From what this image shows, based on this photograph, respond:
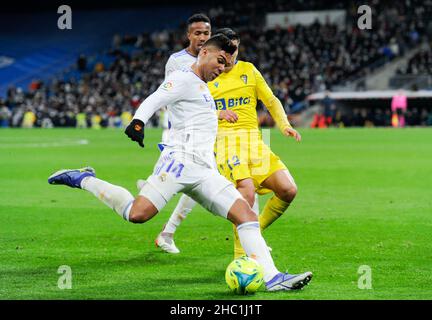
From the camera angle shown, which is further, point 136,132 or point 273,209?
point 273,209

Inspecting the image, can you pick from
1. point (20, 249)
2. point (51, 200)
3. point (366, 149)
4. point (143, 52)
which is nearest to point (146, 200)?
point (20, 249)

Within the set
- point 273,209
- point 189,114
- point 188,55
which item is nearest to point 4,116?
point 188,55

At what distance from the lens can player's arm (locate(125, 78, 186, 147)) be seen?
7.21 metres

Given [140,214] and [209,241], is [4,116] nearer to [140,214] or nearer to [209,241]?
[209,241]

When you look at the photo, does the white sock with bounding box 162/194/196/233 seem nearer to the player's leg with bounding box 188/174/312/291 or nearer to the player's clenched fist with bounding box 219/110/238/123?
the player's clenched fist with bounding box 219/110/238/123

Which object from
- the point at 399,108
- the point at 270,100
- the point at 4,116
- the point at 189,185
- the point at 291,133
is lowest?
the point at 4,116

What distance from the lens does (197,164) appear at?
771cm

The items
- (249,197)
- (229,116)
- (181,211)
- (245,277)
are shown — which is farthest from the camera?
(181,211)

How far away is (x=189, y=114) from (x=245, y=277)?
159 centimetres

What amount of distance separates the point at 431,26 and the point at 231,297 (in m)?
47.4

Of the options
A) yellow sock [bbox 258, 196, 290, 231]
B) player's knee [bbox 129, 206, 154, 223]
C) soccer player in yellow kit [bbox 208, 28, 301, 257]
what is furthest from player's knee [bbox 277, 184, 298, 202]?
player's knee [bbox 129, 206, 154, 223]

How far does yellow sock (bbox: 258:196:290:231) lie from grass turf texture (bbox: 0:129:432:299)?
429 millimetres

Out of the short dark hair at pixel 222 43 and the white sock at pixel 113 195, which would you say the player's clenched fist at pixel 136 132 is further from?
the short dark hair at pixel 222 43

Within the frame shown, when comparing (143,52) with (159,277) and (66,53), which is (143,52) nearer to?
(66,53)
